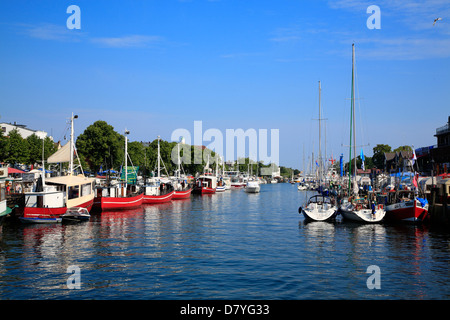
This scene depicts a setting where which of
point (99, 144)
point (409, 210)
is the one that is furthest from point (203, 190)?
point (409, 210)

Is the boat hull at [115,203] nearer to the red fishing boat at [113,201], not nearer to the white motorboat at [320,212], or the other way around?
the red fishing boat at [113,201]

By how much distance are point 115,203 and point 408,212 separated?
132ft

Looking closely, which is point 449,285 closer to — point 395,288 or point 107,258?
point 395,288

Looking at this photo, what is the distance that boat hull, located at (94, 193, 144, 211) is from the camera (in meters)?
58.8

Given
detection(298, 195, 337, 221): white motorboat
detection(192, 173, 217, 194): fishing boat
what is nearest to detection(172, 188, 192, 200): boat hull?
detection(192, 173, 217, 194): fishing boat

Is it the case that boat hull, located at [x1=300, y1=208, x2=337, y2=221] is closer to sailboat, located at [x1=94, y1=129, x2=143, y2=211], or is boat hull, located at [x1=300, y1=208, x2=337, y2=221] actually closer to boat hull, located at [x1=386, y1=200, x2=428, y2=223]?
boat hull, located at [x1=386, y1=200, x2=428, y2=223]

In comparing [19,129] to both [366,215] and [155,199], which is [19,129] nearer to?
[155,199]

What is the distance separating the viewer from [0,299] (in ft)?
63.8

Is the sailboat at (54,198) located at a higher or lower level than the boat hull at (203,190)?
higher

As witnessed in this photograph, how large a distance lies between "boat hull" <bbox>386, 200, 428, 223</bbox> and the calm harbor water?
68.6 inches

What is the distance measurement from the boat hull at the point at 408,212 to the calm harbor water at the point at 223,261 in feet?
5.72

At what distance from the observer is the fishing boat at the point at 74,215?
45625 mm
